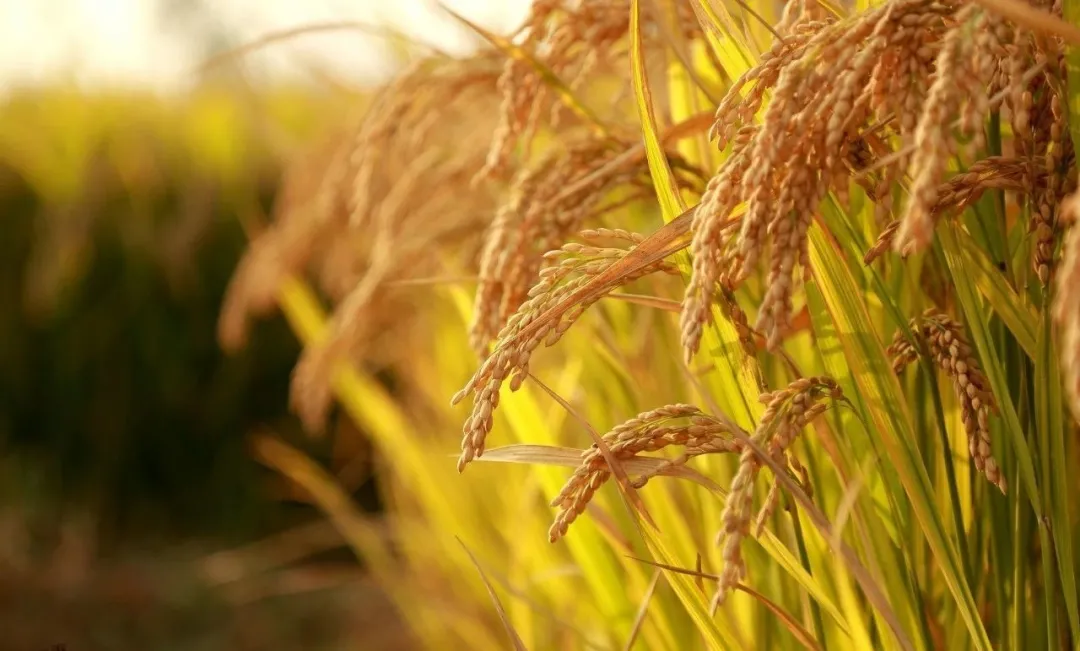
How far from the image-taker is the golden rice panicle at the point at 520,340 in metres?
0.76

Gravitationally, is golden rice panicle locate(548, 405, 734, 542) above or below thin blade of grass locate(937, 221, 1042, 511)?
above

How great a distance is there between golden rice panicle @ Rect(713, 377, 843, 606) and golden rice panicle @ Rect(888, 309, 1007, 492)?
103 mm

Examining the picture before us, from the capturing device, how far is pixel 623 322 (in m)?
1.71

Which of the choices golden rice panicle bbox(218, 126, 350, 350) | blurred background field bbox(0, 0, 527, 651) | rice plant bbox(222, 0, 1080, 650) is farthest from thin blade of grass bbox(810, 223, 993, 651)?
blurred background field bbox(0, 0, 527, 651)

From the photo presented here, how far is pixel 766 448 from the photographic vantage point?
85 centimetres

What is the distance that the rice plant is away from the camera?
28.1 inches

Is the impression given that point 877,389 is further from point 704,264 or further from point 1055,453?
point 704,264

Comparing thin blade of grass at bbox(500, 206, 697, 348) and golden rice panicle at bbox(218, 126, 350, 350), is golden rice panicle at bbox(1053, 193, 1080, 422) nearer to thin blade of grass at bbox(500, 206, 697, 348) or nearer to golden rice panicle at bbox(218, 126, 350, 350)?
thin blade of grass at bbox(500, 206, 697, 348)

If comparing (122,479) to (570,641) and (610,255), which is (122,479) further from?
(610,255)


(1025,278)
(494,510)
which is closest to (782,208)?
(1025,278)

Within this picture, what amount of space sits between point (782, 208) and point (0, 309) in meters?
4.76

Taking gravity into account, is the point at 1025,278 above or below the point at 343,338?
below

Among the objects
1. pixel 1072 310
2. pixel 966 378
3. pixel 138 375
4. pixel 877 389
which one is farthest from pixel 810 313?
pixel 138 375

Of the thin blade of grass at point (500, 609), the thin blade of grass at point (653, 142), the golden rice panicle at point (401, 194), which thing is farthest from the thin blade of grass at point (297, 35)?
the thin blade of grass at point (500, 609)
